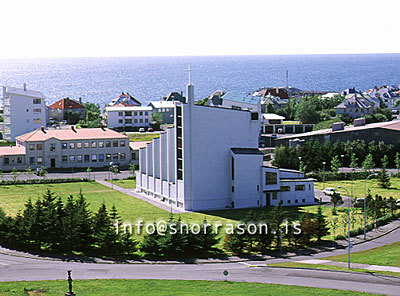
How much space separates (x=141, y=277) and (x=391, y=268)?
17.3 metres

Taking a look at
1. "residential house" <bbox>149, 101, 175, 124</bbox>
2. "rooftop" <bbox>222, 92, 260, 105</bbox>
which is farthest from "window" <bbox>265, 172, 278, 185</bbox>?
"residential house" <bbox>149, 101, 175, 124</bbox>

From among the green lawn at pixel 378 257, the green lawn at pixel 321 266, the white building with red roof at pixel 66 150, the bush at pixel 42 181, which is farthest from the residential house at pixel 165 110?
the green lawn at pixel 321 266

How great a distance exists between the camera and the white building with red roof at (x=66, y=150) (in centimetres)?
9506

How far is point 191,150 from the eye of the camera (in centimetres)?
6875

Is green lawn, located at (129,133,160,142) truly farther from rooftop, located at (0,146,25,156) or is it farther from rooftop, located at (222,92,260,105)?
rooftop, located at (0,146,25,156)

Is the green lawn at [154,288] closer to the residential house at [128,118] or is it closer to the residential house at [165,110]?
the residential house at [128,118]

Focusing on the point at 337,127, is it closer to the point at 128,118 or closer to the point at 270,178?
the point at 270,178

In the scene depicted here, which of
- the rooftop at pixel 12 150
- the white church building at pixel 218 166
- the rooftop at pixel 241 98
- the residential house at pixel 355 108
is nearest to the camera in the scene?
the white church building at pixel 218 166

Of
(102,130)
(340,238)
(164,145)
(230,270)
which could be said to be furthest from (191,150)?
(102,130)

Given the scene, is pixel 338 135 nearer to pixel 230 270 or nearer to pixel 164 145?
pixel 164 145

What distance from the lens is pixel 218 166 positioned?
70.1m

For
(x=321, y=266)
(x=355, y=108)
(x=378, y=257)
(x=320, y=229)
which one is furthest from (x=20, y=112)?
(x=378, y=257)

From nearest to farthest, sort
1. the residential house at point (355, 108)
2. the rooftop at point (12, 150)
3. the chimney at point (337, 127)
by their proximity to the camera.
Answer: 1. the rooftop at point (12, 150)
2. the chimney at point (337, 127)
3. the residential house at point (355, 108)

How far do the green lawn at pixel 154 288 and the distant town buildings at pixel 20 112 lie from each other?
8160cm
